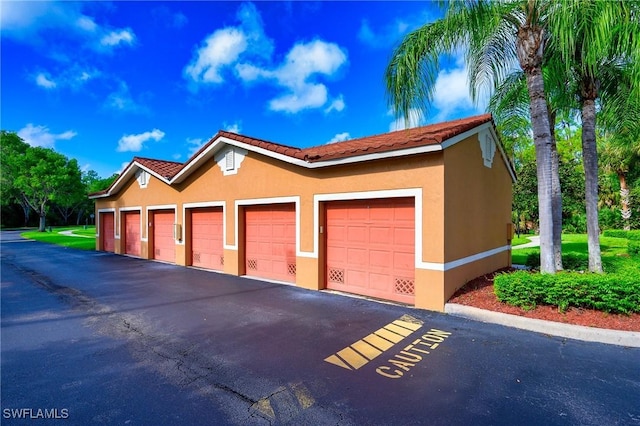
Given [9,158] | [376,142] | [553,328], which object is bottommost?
[553,328]

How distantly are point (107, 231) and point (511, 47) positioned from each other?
2120 centimetres

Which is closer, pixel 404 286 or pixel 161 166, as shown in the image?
pixel 404 286

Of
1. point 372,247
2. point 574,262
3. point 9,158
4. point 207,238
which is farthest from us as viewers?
point 9,158

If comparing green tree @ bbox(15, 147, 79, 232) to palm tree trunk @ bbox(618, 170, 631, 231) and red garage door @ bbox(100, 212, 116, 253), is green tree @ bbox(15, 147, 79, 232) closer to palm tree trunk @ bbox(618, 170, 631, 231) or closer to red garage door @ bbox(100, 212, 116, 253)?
red garage door @ bbox(100, 212, 116, 253)

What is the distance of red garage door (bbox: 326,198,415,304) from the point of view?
23.1ft

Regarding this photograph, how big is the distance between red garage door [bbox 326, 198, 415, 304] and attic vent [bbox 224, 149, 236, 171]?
417 cm

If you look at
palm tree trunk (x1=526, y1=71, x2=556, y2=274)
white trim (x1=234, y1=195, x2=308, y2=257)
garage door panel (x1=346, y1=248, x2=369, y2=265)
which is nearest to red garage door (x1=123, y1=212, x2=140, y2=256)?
white trim (x1=234, y1=195, x2=308, y2=257)

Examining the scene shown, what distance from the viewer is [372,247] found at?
758 cm

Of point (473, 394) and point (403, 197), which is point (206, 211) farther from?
point (473, 394)

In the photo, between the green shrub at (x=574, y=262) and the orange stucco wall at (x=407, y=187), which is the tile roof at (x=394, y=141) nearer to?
the orange stucco wall at (x=407, y=187)

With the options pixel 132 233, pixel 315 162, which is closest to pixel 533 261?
pixel 315 162

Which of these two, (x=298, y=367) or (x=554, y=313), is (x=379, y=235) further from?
(x=298, y=367)

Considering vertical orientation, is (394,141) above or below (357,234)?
above

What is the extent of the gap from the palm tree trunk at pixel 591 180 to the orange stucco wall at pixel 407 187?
2.10m
